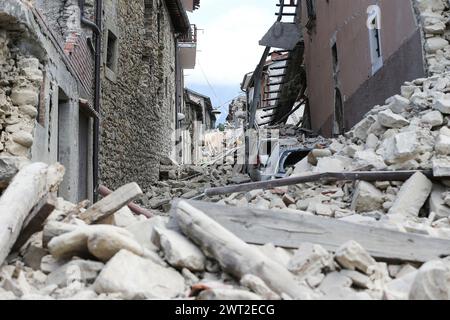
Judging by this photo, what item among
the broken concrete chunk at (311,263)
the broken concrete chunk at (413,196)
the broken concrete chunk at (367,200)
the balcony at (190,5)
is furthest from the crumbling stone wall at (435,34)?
the balcony at (190,5)

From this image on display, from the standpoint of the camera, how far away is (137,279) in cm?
239

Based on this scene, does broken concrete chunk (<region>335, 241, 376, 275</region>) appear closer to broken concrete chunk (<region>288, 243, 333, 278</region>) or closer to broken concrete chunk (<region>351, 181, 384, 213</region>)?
broken concrete chunk (<region>288, 243, 333, 278</region>)

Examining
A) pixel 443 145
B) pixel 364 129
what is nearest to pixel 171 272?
pixel 443 145

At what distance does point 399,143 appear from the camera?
545cm

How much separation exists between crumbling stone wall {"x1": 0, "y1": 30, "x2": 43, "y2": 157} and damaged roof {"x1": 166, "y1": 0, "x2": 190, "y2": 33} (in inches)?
469

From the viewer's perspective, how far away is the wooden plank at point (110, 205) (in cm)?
328

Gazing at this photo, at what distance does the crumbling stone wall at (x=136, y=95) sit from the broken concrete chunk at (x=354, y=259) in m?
7.04

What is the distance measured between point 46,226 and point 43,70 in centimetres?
263

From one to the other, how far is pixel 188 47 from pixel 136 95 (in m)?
9.26

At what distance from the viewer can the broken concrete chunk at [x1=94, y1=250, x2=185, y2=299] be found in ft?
7.56

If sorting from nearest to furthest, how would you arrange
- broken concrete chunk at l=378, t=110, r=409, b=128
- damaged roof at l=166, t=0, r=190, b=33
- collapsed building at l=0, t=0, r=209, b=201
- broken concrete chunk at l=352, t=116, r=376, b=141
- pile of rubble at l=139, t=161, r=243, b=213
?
collapsed building at l=0, t=0, r=209, b=201
broken concrete chunk at l=378, t=110, r=409, b=128
broken concrete chunk at l=352, t=116, r=376, b=141
pile of rubble at l=139, t=161, r=243, b=213
damaged roof at l=166, t=0, r=190, b=33

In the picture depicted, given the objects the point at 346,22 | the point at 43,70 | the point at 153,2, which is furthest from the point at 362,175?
the point at 153,2

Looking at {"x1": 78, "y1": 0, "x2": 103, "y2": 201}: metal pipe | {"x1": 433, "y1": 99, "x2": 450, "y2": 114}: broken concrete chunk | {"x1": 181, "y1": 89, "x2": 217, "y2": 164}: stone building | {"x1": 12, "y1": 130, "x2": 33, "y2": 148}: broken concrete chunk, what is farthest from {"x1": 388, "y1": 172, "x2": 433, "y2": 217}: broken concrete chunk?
{"x1": 181, "y1": 89, "x2": 217, "y2": 164}: stone building
